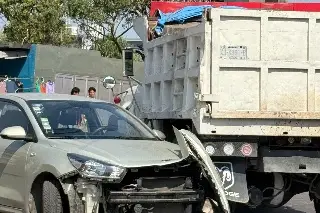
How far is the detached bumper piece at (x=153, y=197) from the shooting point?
5992mm

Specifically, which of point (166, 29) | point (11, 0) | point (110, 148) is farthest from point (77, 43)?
point (110, 148)

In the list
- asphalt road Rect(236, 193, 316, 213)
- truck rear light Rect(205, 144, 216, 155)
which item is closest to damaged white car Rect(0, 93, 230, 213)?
truck rear light Rect(205, 144, 216, 155)

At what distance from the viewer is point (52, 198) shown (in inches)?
244

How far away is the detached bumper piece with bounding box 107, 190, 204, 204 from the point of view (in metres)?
5.99

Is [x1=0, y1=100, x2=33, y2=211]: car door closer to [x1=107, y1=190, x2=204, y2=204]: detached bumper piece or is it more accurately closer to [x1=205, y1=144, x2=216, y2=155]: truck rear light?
[x1=107, y1=190, x2=204, y2=204]: detached bumper piece

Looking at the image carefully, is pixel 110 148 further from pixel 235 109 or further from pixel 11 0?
pixel 11 0

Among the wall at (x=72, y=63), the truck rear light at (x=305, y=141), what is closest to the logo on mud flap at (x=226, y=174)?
the truck rear light at (x=305, y=141)

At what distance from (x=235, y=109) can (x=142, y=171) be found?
1.35 metres

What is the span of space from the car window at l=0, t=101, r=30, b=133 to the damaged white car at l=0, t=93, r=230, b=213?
0.05 ft

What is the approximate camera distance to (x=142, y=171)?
245 inches

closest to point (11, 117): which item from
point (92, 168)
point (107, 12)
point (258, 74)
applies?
point (92, 168)

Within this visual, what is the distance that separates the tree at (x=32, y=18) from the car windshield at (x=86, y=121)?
23289 millimetres

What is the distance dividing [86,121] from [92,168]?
4.98 ft

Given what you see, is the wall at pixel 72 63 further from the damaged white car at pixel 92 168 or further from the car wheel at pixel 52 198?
the car wheel at pixel 52 198
